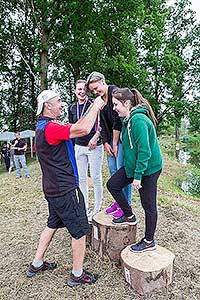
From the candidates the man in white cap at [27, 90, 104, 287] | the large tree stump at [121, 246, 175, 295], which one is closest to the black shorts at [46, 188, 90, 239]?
the man in white cap at [27, 90, 104, 287]

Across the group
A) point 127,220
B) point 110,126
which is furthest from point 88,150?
point 127,220

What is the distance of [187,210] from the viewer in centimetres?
499

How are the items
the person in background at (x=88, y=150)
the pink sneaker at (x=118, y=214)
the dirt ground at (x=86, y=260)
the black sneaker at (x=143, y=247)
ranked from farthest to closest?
the person in background at (x=88, y=150) < the pink sneaker at (x=118, y=214) < the black sneaker at (x=143, y=247) < the dirt ground at (x=86, y=260)

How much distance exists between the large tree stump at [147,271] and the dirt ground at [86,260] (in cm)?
8

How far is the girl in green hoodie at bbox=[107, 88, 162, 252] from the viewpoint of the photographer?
2.57 meters

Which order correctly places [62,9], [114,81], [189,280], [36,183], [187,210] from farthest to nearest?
1. [114,81]
2. [62,9]
3. [36,183]
4. [187,210]
5. [189,280]

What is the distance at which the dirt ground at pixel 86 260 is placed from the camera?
271 centimetres

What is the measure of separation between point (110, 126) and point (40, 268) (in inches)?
60.0

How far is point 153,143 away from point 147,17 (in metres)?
10.6

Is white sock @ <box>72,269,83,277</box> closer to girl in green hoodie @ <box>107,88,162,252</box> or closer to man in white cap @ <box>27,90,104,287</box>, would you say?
man in white cap @ <box>27,90,104,287</box>

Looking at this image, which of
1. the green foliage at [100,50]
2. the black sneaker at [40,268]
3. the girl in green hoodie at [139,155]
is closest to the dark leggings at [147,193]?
the girl in green hoodie at [139,155]

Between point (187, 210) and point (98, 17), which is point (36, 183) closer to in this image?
point (187, 210)

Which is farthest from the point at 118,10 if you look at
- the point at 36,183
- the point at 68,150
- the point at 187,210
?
the point at 68,150

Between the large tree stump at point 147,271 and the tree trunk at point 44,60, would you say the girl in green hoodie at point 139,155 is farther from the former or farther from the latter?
the tree trunk at point 44,60
